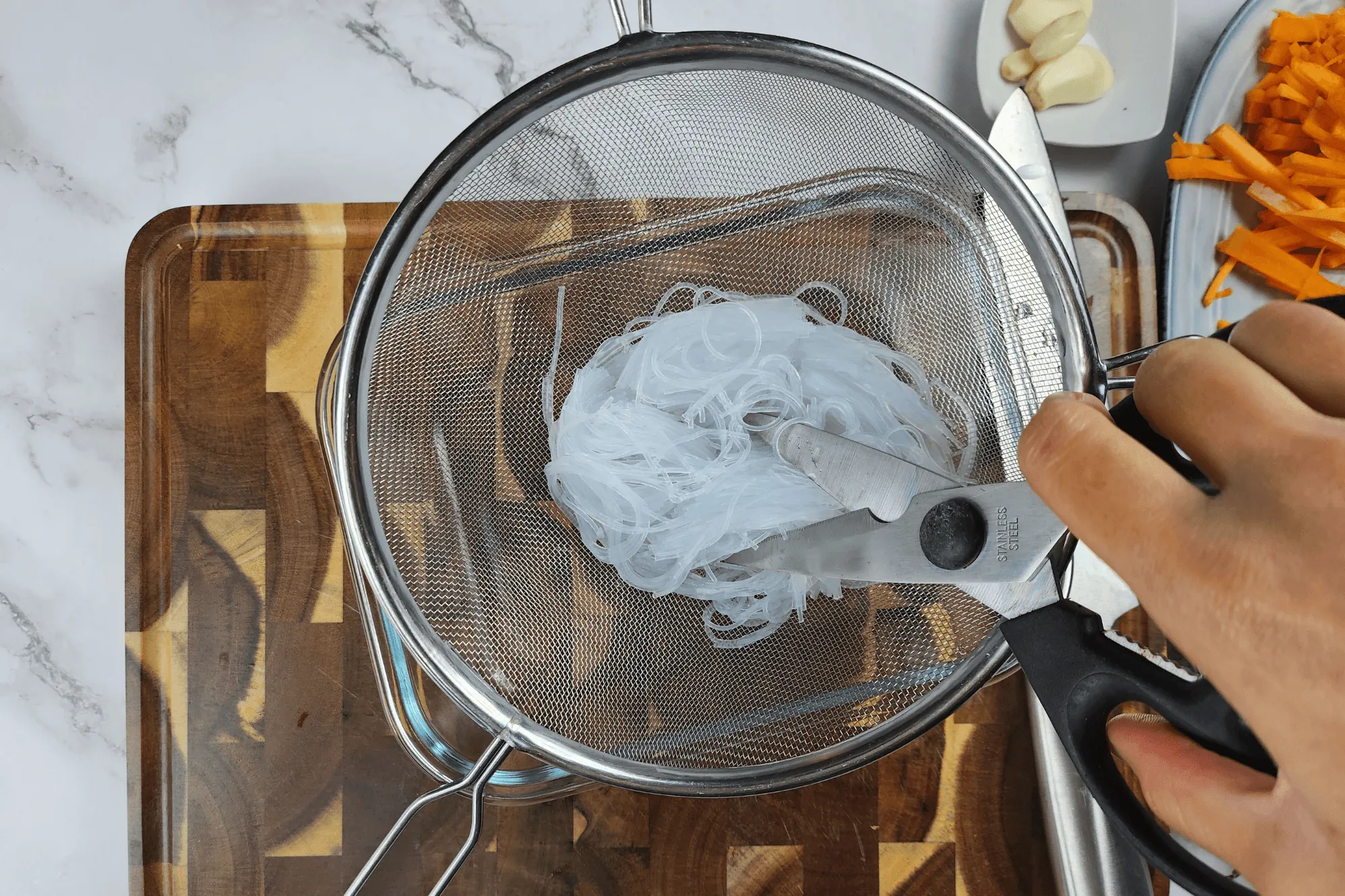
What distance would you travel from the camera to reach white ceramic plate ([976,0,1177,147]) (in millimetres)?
784

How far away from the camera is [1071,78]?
76cm

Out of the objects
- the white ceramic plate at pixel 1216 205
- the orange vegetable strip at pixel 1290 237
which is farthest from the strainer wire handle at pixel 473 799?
the orange vegetable strip at pixel 1290 237

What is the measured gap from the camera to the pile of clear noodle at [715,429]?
69 cm

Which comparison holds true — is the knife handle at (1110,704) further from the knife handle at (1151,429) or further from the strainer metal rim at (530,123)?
the strainer metal rim at (530,123)

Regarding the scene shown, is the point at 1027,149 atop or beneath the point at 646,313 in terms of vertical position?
atop

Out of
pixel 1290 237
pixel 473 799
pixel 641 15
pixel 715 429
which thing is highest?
pixel 641 15

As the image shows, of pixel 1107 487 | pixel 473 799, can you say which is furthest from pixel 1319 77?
pixel 473 799

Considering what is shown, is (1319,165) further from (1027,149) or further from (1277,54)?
(1027,149)

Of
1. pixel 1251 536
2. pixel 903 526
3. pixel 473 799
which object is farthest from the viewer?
pixel 473 799

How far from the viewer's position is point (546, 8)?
88cm

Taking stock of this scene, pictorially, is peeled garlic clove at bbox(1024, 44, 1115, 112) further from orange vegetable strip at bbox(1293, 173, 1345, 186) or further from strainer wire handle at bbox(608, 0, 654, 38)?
strainer wire handle at bbox(608, 0, 654, 38)

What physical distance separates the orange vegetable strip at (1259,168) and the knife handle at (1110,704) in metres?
0.57

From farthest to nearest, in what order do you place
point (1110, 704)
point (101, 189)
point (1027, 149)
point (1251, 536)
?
point (101, 189) → point (1027, 149) → point (1110, 704) → point (1251, 536)

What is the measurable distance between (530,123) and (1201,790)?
0.57m
